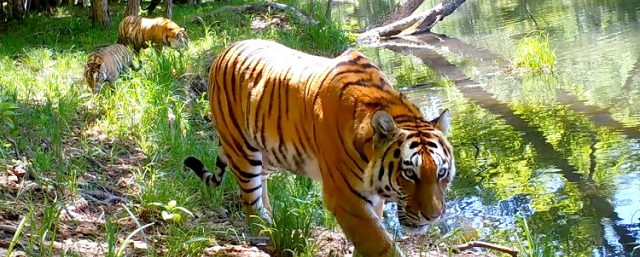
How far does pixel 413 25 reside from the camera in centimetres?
1764

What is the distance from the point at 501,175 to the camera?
673cm

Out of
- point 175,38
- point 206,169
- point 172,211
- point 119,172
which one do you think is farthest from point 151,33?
point 172,211

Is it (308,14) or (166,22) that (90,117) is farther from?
(308,14)

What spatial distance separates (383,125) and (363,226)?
55cm

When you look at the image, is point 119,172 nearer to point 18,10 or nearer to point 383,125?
point 383,125

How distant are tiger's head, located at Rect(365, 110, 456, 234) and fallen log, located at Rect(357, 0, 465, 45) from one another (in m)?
13.5

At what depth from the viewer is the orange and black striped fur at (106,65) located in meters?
7.73

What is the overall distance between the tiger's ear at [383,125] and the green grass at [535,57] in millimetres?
8609

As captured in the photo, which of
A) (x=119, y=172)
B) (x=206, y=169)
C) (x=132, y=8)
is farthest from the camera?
(x=132, y=8)

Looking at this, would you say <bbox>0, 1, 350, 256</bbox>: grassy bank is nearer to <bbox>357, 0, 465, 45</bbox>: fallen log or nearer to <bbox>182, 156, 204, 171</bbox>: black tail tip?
<bbox>182, 156, 204, 171</bbox>: black tail tip

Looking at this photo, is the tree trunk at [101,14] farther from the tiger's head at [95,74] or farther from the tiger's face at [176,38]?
the tiger's head at [95,74]

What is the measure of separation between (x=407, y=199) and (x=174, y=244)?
3.79 feet

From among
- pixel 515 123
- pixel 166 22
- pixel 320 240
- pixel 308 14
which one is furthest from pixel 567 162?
pixel 308 14

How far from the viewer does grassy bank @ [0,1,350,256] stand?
11.5 ft
